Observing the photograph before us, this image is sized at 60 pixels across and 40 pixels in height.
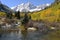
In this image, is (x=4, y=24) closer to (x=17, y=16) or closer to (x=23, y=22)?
(x=23, y=22)

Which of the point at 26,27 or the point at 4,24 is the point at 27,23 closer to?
the point at 26,27

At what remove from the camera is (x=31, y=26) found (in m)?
127

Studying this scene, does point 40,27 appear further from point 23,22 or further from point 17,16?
point 17,16

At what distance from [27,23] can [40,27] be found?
9075 mm

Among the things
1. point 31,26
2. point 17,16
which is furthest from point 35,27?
point 17,16

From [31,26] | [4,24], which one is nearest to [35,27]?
[31,26]

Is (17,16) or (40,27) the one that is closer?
(40,27)

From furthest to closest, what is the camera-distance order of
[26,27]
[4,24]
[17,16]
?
1. [17,16]
2. [4,24]
3. [26,27]

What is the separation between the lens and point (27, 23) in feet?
419

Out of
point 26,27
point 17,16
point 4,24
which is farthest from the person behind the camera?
point 17,16

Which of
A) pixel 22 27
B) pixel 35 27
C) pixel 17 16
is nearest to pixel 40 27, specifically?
pixel 35 27

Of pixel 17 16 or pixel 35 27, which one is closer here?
pixel 35 27

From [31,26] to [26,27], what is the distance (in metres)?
4.37

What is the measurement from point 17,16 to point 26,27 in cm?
7417
